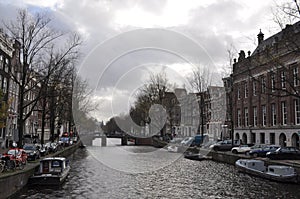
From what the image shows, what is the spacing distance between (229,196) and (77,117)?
4416cm

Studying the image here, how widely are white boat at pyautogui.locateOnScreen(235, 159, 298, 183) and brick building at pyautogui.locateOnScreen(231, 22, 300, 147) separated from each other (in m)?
12.2

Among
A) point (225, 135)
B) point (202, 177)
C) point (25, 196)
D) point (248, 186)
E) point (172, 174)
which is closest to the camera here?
point (25, 196)

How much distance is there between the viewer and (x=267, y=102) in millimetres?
57438

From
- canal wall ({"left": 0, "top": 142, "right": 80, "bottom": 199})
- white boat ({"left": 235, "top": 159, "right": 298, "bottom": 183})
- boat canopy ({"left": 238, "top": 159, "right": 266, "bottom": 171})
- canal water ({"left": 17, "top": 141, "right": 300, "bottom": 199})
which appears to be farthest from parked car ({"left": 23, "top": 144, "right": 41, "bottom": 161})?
boat canopy ({"left": 238, "top": 159, "right": 266, "bottom": 171})

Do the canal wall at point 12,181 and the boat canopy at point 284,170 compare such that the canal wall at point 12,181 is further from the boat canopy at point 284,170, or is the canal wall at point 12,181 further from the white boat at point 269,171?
the boat canopy at point 284,170

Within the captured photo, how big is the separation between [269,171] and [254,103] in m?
34.2

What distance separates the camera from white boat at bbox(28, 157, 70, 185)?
25575 millimetres

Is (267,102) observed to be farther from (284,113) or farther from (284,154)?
(284,154)

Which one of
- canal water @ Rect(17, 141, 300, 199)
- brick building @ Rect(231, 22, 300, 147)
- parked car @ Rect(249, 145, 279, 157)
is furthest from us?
brick building @ Rect(231, 22, 300, 147)

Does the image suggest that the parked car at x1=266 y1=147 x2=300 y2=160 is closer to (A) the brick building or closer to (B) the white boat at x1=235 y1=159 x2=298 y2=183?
(B) the white boat at x1=235 y1=159 x2=298 y2=183

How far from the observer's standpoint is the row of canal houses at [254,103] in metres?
49.1

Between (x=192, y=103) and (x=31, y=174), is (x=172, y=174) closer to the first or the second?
(x=31, y=174)

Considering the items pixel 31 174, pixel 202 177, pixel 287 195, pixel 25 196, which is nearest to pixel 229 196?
pixel 287 195

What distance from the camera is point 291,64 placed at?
5031cm
